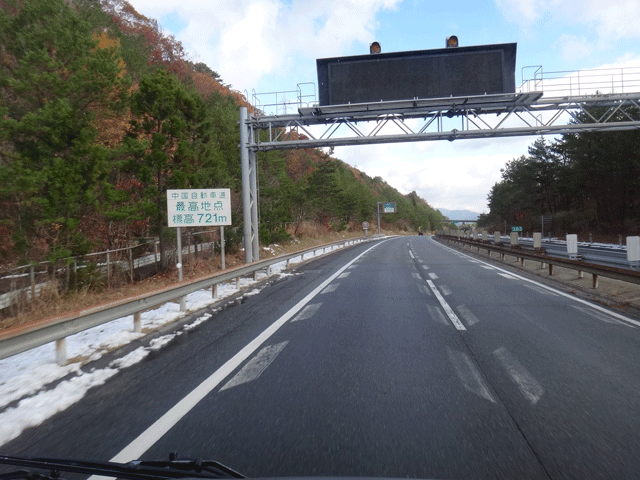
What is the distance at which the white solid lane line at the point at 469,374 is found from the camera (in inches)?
182

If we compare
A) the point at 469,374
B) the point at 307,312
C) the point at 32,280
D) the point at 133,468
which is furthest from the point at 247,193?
the point at 133,468

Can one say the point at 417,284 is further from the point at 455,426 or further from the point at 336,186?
the point at 336,186

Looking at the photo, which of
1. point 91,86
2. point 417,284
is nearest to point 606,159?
point 417,284

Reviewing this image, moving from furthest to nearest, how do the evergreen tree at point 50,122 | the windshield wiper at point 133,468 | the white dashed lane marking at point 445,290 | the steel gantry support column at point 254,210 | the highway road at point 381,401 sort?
the steel gantry support column at point 254,210
the evergreen tree at point 50,122
the white dashed lane marking at point 445,290
the highway road at point 381,401
the windshield wiper at point 133,468

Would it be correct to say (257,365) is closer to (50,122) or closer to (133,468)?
(133,468)

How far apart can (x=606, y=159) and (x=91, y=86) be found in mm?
41581

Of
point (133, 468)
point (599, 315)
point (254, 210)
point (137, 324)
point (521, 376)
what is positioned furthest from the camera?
point (254, 210)

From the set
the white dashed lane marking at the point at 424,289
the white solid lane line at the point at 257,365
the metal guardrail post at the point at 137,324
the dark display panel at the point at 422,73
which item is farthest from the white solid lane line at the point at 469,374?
the dark display panel at the point at 422,73

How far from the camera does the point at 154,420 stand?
3984 millimetres

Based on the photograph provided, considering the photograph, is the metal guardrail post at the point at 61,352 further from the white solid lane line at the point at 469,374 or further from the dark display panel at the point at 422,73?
the dark display panel at the point at 422,73

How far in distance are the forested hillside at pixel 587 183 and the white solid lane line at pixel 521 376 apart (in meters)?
28.9

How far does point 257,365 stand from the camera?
223 inches

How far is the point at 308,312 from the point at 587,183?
47.1 metres

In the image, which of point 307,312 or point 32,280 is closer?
point 307,312
